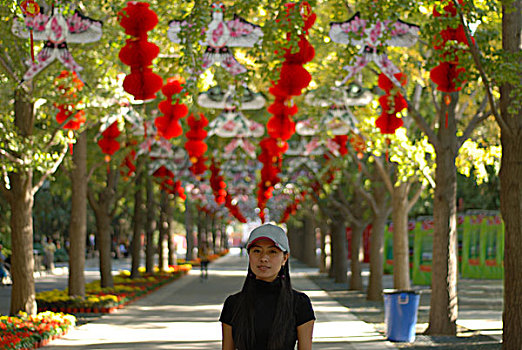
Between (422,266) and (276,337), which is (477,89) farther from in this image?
(422,266)

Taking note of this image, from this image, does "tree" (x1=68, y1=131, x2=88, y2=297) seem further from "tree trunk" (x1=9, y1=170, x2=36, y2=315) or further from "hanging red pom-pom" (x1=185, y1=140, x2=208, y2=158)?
"hanging red pom-pom" (x1=185, y1=140, x2=208, y2=158)

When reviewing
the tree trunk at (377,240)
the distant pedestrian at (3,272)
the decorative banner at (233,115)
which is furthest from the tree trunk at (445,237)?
the distant pedestrian at (3,272)

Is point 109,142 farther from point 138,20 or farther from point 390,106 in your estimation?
point 138,20

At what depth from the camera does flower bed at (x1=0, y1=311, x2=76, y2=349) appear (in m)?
13.3

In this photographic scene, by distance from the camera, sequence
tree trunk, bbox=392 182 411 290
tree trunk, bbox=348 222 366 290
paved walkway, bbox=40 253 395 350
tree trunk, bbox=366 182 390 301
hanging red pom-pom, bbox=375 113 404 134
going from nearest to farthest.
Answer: hanging red pom-pom, bbox=375 113 404 134
paved walkway, bbox=40 253 395 350
tree trunk, bbox=392 182 411 290
tree trunk, bbox=366 182 390 301
tree trunk, bbox=348 222 366 290

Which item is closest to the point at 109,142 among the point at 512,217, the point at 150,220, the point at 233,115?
the point at 233,115

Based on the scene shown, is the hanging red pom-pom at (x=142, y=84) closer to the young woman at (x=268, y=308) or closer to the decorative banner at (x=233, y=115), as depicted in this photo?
the decorative banner at (x=233, y=115)

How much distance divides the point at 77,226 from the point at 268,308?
54.8 ft

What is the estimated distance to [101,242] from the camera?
25.6 m

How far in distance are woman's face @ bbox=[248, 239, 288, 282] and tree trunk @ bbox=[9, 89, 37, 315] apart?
485 inches

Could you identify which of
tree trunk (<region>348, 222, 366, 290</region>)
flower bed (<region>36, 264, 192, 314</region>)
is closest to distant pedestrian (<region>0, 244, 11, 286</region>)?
flower bed (<region>36, 264, 192, 314</region>)

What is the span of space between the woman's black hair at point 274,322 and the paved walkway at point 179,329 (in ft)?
32.2

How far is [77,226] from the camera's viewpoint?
68.1ft

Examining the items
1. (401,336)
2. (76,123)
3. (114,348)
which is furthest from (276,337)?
(76,123)
